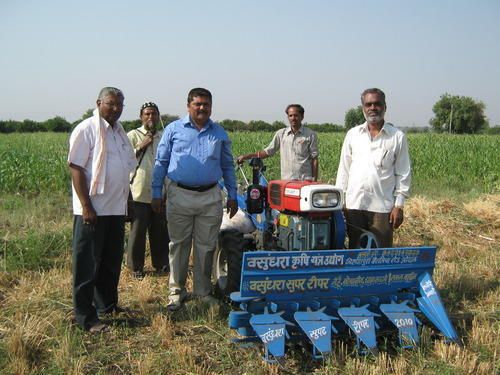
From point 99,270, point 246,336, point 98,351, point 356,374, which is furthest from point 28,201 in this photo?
point 356,374

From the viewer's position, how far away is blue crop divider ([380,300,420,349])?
3.59 meters

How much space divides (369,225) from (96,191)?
101 inches

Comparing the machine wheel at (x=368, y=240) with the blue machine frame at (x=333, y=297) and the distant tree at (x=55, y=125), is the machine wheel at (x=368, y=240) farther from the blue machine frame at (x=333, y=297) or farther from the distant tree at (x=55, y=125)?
the distant tree at (x=55, y=125)

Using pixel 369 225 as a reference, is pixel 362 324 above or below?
below

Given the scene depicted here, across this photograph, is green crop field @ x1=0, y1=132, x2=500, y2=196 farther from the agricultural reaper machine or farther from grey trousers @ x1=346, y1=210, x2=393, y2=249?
the agricultural reaper machine

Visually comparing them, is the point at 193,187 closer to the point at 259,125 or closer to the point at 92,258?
the point at 92,258

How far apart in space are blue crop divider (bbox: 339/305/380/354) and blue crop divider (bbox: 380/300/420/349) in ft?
0.41

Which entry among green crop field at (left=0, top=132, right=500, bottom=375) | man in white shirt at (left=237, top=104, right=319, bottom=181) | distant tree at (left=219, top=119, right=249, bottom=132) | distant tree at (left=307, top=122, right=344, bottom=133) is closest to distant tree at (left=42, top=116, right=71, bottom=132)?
distant tree at (left=219, top=119, right=249, bottom=132)

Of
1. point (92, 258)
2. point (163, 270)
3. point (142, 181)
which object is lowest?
point (163, 270)

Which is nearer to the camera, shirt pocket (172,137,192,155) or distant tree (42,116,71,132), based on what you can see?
shirt pocket (172,137,192,155)

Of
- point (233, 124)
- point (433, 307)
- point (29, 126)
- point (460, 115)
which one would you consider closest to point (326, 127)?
point (233, 124)

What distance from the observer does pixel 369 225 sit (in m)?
4.65

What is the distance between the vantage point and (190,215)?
452cm

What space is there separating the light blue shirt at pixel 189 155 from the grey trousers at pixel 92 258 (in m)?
0.58
